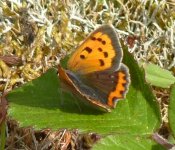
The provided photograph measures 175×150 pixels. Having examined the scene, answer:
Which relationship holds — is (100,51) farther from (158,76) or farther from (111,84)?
(158,76)

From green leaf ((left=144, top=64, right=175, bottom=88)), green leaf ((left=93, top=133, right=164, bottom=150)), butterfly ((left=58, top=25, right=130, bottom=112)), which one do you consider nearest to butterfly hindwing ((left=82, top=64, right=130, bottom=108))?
butterfly ((left=58, top=25, right=130, bottom=112))

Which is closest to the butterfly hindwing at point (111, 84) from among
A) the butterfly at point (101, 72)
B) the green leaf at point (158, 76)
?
the butterfly at point (101, 72)

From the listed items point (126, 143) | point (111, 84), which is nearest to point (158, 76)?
point (111, 84)

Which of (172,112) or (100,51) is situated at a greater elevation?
(100,51)

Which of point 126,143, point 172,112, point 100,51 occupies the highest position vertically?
point 100,51

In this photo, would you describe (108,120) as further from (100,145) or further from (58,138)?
(58,138)

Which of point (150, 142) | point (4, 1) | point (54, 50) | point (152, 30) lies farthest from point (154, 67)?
point (4, 1)

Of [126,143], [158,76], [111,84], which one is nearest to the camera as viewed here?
[126,143]
